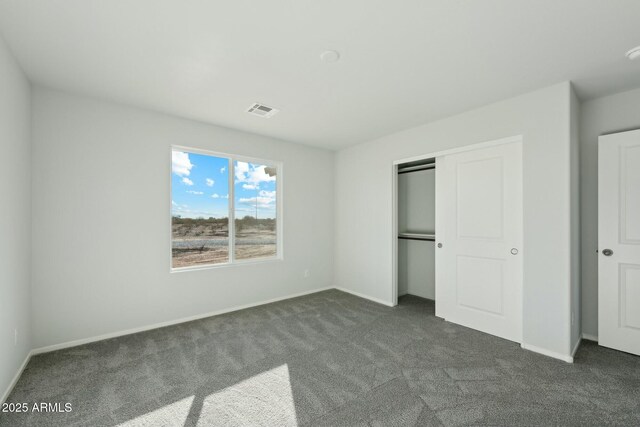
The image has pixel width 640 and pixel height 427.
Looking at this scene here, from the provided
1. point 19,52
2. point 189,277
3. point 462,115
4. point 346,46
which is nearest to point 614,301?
point 462,115

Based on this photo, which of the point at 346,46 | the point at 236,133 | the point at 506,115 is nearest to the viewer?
the point at 346,46

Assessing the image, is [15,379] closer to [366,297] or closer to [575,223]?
[366,297]

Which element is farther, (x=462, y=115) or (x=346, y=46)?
(x=462, y=115)

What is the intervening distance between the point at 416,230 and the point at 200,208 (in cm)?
344

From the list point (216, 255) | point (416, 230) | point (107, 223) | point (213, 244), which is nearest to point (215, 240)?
point (213, 244)

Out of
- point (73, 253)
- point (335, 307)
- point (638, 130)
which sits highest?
point (638, 130)

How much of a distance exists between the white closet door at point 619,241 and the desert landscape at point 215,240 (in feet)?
13.2

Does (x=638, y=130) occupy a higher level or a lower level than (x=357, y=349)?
higher

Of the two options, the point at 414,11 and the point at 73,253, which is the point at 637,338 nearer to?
the point at 414,11

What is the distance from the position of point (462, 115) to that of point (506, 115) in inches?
19.2

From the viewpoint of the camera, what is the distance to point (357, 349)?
2785mm

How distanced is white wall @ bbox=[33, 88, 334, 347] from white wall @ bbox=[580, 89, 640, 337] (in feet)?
13.7

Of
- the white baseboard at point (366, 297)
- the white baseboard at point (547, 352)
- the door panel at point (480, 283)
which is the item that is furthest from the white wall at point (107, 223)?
the white baseboard at point (547, 352)

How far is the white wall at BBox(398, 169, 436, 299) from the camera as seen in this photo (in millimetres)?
4473
